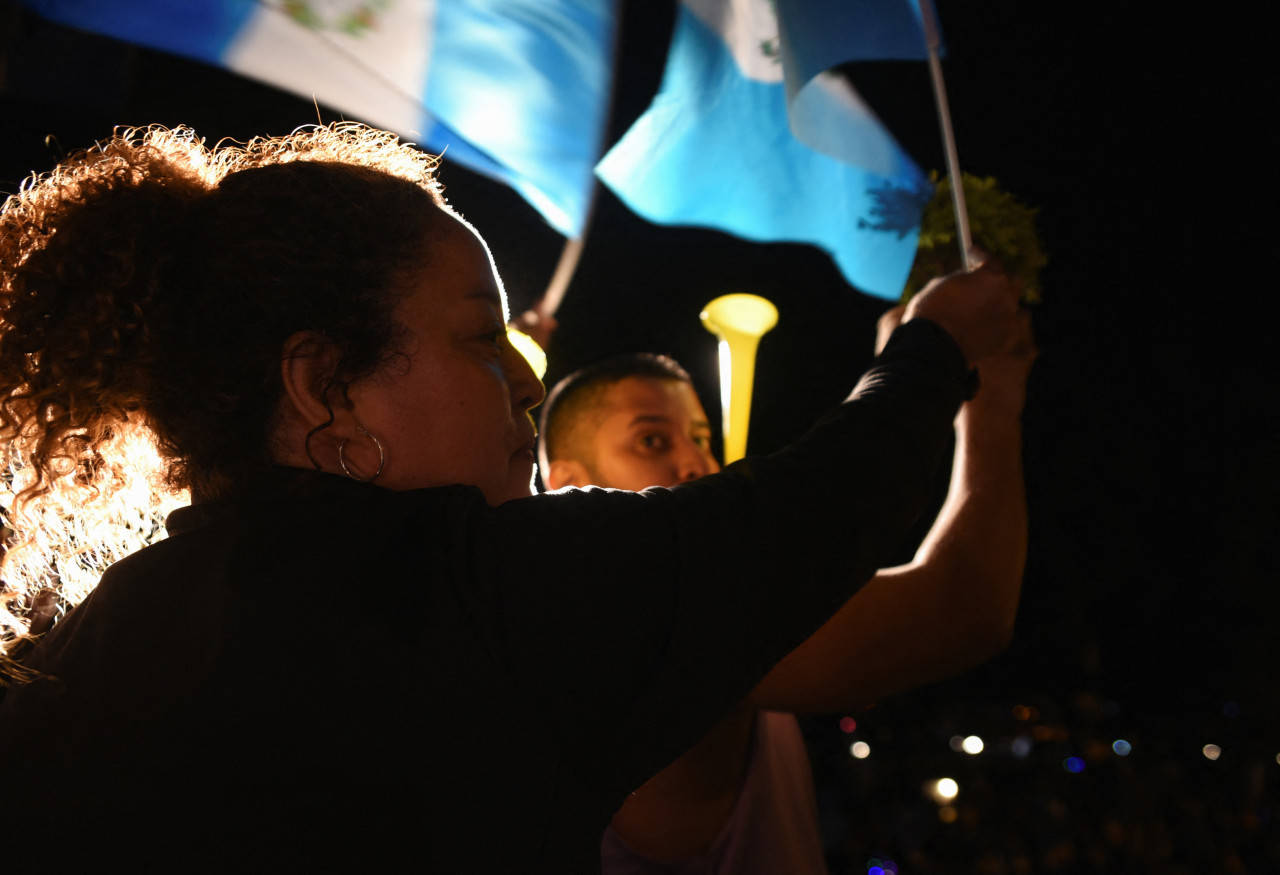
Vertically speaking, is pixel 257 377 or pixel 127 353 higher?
pixel 127 353

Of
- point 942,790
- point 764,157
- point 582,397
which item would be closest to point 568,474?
point 582,397

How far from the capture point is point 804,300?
10422 millimetres

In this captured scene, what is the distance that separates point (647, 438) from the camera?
3.18m

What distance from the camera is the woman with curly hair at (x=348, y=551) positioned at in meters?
0.90

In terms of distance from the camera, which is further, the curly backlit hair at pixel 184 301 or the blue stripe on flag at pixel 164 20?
the blue stripe on flag at pixel 164 20

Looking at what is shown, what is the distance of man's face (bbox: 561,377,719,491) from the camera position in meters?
3.07

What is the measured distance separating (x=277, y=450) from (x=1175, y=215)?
8208 mm

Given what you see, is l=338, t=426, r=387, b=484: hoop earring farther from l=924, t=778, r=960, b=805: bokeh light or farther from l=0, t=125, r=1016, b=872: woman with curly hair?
l=924, t=778, r=960, b=805: bokeh light

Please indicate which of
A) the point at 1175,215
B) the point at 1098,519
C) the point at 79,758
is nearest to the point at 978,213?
the point at 79,758

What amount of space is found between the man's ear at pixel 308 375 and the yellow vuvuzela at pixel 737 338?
6.49 feet

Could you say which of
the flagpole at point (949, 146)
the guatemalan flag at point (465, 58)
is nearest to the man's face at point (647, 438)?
the guatemalan flag at point (465, 58)

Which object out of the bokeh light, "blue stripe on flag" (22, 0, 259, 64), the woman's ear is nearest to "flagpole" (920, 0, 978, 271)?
the woman's ear

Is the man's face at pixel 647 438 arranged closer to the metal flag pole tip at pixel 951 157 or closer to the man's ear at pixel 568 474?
the man's ear at pixel 568 474

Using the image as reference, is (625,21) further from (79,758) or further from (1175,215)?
(79,758)
